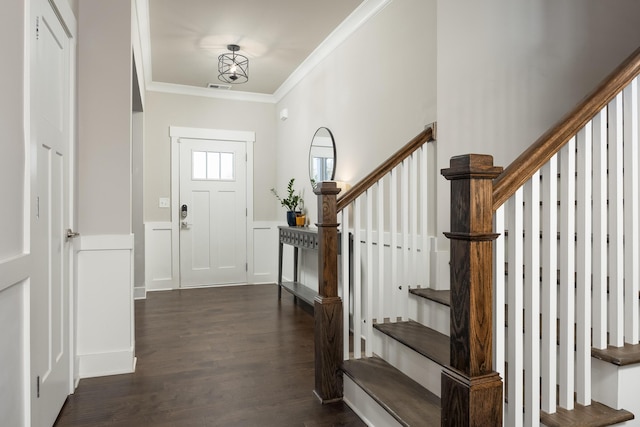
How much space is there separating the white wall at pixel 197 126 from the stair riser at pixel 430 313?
3868 millimetres

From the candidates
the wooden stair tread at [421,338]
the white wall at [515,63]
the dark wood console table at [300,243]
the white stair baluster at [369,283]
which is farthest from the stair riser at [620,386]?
the dark wood console table at [300,243]

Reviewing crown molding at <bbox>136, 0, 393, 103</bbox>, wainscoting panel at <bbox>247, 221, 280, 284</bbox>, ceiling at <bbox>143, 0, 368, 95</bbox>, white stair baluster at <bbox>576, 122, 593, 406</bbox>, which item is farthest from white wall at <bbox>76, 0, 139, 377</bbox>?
wainscoting panel at <bbox>247, 221, 280, 284</bbox>

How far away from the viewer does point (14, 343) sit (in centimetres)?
146

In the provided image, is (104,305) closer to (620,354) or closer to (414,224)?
(414,224)

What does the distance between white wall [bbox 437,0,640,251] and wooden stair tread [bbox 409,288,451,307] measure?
0.30 metres

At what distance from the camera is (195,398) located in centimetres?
235

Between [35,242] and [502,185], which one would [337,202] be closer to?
[502,185]

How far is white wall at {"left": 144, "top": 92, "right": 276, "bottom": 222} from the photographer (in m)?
5.45

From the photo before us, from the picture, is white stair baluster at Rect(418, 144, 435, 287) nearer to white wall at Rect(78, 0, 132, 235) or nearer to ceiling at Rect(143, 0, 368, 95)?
ceiling at Rect(143, 0, 368, 95)

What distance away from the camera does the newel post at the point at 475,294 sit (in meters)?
1.13

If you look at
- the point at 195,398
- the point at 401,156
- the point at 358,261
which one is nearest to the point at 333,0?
the point at 401,156

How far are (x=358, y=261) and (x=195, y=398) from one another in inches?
47.5

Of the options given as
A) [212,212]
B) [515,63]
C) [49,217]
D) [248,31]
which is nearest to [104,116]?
[49,217]

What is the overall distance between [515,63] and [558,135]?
122 centimetres
